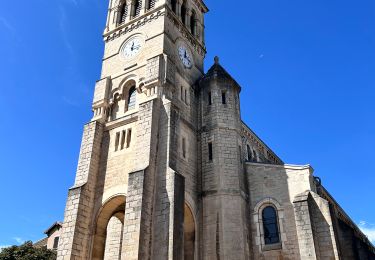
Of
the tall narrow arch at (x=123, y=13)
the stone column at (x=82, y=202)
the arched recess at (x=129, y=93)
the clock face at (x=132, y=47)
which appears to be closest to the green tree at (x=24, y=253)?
the stone column at (x=82, y=202)

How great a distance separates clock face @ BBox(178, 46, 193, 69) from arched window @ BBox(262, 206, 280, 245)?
10.9m

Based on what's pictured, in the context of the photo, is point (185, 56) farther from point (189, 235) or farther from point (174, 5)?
point (189, 235)

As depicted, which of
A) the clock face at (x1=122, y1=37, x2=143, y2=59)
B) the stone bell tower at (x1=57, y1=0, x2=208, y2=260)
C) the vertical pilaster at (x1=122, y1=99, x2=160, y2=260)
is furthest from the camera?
the clock face at (x1=122, y1=37, x2=143, y2=59)

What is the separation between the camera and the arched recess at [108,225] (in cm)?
2045

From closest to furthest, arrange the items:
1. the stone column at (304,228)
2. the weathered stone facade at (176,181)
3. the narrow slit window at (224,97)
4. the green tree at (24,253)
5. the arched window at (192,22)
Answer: the weathered stone facade at (176,181), the stone column at (304,228), the narrow slit window at (224,97), the green tree at (24,253), the arched window at (192,22)

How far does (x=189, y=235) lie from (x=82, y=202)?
19.2 feet

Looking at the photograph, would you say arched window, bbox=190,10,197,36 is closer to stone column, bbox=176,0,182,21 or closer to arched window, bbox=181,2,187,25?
arched window, bbox=181,2,187,25

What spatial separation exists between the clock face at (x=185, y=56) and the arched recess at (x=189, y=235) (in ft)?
33.4

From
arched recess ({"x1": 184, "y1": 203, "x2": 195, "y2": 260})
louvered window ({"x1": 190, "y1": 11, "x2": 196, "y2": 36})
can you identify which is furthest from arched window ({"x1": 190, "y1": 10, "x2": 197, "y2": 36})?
arched recess ({"x1": 184, "y1": 203, "x2": 195, "y2": 260})

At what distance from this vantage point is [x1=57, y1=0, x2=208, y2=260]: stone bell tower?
17.8m

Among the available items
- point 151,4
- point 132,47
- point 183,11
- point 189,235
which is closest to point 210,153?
point 189,235

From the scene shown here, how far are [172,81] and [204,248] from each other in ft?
31.2

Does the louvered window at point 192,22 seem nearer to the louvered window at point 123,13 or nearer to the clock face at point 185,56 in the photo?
the clock face at point 185,56

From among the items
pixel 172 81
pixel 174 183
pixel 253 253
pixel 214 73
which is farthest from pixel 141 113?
pixel 253 253
